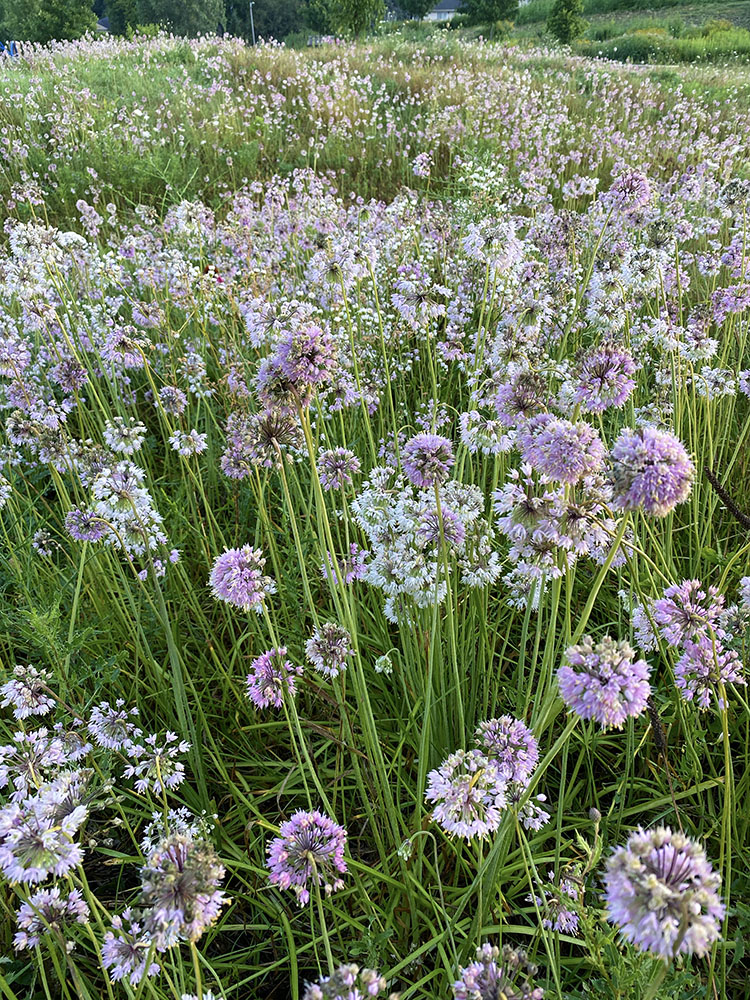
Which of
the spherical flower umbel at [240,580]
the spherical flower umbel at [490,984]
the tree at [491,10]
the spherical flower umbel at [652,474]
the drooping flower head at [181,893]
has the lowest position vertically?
the spherical flower umbel at [490,984]

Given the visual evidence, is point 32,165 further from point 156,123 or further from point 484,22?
point 484,22

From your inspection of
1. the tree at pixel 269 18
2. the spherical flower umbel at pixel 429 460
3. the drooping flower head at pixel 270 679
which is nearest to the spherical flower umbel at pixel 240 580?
the drooping flower head at pixel 270 679

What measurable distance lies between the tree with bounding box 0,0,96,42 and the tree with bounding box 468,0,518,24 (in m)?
24.4

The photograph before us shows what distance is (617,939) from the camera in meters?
1.84

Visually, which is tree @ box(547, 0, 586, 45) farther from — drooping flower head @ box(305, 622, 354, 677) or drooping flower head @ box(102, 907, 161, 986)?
drooping flower head @ box(102, 907, 161, 986)

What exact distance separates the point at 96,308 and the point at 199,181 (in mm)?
5703

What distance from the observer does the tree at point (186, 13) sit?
5781 cm

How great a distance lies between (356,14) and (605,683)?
118 ft

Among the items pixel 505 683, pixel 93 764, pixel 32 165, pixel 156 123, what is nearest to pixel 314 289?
pixel 505 683

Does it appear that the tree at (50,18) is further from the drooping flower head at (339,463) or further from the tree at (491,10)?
the drooping flower head at (339,463)

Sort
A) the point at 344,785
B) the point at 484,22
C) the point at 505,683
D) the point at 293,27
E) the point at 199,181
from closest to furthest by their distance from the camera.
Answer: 1. the point at 344,785
2. the point at 505,683
3. the point at 199,181
4. the point at 484,22
5. the point at 293,27

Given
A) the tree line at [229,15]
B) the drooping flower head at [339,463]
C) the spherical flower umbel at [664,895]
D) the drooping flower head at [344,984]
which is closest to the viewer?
the spherical flower umbel at [664,895]

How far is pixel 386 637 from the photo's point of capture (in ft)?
9.11

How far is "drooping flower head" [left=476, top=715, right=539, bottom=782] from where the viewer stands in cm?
155
